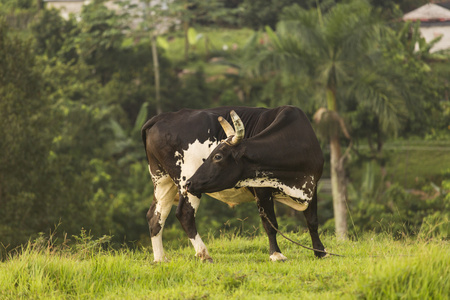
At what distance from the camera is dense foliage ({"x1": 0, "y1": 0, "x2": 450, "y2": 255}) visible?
24281mm

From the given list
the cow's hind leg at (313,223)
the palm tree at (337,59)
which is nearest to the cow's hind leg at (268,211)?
the cow's hind leg at (313,223)

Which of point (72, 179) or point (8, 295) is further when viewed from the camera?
point (72, 179)

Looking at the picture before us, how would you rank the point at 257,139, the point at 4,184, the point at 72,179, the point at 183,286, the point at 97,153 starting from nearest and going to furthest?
the point at 183,286, the point at 257,139, the point at 4,184, the point at 72,179, the point at 97,153

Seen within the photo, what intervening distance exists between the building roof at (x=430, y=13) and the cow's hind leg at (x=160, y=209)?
18.8 m

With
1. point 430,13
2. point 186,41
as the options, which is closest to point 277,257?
point 430,13

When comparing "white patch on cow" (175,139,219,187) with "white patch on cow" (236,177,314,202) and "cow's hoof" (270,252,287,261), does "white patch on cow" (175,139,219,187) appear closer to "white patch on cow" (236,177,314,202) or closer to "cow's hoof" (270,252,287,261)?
"white patch on cow" (236,177,314,202)

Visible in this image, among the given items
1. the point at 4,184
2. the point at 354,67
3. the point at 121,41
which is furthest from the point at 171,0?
the point at 4,184

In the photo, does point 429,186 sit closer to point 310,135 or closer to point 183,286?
point 310,135

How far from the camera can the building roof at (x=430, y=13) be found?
85.7 feet

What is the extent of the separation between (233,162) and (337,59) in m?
21.1

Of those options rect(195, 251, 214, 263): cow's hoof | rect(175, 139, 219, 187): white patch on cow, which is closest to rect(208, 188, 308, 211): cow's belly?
rect(175, 139, 219, 187): white patch on cow

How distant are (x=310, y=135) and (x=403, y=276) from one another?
278cm

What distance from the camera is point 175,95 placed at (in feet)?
151

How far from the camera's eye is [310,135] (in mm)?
8422
